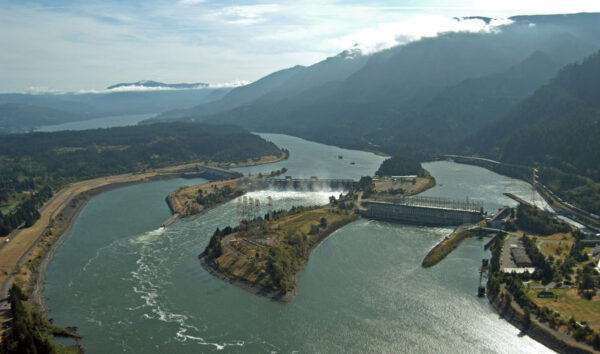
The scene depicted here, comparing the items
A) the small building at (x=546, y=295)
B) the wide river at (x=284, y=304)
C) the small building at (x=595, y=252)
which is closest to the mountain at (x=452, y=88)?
the small building at (x=595, y=252)

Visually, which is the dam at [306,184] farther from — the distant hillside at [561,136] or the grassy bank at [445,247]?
the distant hillside at [561,136]

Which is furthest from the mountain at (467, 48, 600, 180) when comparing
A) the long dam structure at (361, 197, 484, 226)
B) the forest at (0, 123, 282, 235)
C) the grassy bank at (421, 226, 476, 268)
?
the forest at (0, 123, 282, 235)

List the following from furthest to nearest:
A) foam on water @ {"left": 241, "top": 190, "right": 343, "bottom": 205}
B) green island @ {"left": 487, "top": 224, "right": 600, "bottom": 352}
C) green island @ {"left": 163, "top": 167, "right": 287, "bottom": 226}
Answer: foam on water @ {"left": 241, "top": 190, "right": 343, "bottom": 205}, green island @ {"left": 163, "top": 167, "right": 287, "bottom": 226}, green island @ {"left": 487, "top": 224, "right": 600, "bottom": 352}

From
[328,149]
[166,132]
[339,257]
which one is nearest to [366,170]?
[328,149]

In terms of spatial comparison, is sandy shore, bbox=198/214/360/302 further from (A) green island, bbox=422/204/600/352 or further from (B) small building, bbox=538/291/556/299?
(B) small building, bbox=538/291/556/299

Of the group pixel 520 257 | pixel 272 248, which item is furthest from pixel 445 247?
pixel 272 248

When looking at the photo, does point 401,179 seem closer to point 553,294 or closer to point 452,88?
point 553,294

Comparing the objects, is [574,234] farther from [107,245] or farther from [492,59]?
[492,59]
